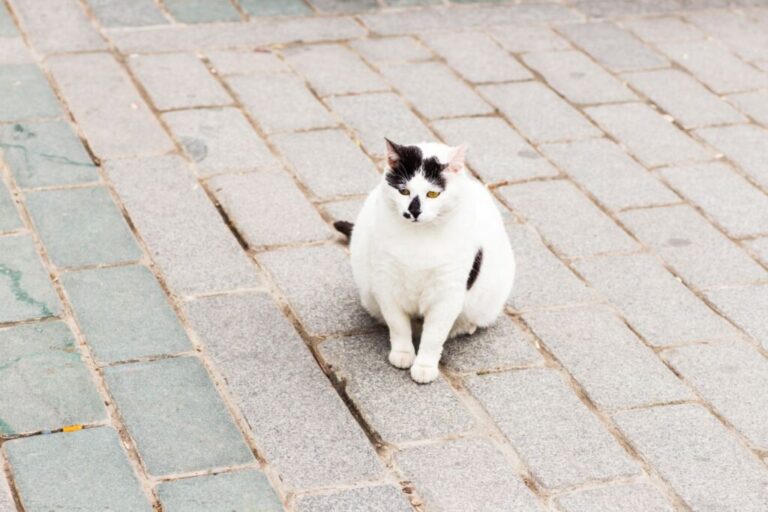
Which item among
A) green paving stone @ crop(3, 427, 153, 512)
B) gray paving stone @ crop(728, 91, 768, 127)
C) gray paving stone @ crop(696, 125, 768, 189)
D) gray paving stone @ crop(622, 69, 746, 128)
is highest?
gray paving stone @ crop(728, 91, 768, 127)

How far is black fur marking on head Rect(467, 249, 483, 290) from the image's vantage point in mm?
3744

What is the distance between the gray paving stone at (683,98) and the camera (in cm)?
590

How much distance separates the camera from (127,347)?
3.88 m

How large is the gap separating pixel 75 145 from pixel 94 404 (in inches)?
74.0

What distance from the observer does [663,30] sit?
690 cm

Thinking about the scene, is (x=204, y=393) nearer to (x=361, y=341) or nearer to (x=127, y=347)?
(x=127, y=347)

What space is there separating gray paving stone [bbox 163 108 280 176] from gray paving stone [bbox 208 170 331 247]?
0.10 metres

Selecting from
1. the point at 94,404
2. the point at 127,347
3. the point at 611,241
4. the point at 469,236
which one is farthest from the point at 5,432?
the point at 611,241

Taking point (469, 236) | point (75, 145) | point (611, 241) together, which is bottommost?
point (75, 145)

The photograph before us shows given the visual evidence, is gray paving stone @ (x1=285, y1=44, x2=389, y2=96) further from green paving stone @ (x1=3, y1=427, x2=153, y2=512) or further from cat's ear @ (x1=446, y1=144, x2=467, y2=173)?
green paving stone @ (x1=3, y1=427, x2=153, y2=512)

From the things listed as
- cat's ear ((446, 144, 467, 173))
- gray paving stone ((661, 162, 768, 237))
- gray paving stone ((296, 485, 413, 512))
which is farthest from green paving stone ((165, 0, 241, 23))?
gray paving stone ((296, 485, 413, 512))

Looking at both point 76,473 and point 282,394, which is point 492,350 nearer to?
point 282,394

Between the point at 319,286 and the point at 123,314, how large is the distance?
0.74 meters

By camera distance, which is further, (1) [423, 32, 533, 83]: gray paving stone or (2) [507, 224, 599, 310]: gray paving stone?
(1) [423, 32, 533, 83]: gray paving stone
